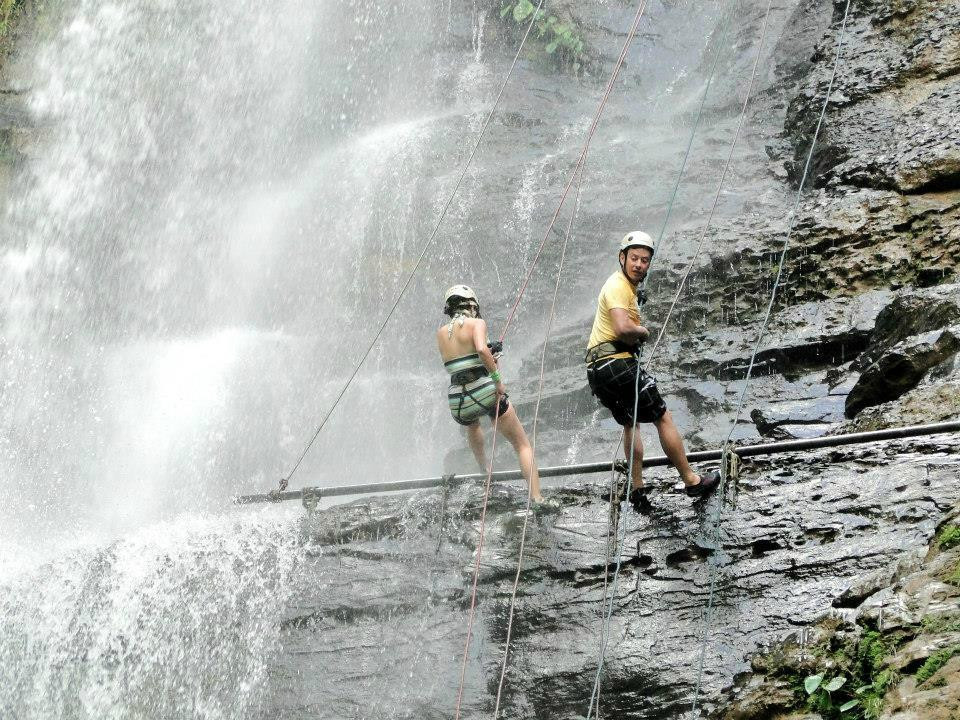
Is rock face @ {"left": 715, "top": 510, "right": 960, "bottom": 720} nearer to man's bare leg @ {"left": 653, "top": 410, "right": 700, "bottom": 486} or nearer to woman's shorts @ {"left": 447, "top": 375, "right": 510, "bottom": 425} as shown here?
man's bare leg @ {"left": 653, "top": 410, "right": 700, "bottom": 486}

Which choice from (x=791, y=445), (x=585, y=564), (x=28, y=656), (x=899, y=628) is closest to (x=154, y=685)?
(x=28, y=656)

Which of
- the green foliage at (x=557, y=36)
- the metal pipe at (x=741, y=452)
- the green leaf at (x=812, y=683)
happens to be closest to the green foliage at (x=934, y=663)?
the green leaf at (x=812, y=683)

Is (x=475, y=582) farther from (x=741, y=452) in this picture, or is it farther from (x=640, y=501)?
(x=741, y=452)

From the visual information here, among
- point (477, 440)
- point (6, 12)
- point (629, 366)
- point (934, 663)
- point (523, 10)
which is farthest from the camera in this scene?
point (6, 12)

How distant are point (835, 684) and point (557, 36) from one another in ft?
54.4

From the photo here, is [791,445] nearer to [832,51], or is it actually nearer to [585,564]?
[585,564]

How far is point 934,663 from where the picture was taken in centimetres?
367

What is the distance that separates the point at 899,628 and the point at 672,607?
166cm

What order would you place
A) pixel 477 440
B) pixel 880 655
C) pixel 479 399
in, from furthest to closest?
pixel 477 440, pixel 479 399, pixel 880 655

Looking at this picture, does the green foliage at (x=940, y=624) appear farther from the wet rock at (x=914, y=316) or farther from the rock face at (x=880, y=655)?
the wet rock at (x=914, y=316)

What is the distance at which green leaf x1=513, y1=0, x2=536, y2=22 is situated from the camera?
19.5m

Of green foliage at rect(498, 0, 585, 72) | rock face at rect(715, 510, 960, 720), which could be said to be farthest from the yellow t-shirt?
green foliage at rect(498, 0, 585, 72)

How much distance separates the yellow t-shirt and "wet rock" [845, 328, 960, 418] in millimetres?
1984

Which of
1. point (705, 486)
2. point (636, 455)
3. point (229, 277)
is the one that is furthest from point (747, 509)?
point (229, 277)
